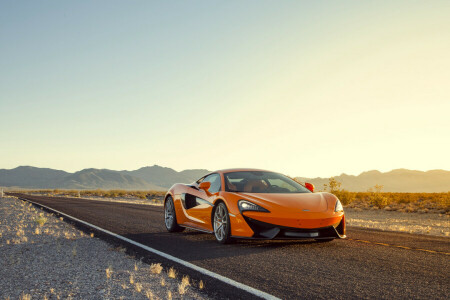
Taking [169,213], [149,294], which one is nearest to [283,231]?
[149,294]

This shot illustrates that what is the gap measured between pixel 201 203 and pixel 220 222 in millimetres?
931

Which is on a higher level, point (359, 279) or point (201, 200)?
point (201, 200)

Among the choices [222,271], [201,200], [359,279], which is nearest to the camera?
[359,279]

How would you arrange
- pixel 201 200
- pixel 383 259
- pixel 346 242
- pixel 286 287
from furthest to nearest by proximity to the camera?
pixel 201 200 → pixel 346 242 → pixel 383 259 → pixel 286 287

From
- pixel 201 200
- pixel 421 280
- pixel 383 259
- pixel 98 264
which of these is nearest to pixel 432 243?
pixel 383 259

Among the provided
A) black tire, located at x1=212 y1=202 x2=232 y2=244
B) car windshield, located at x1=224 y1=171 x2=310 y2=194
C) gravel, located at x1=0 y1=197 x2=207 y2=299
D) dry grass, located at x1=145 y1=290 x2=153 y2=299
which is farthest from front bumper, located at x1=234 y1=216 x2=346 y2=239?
dry grass, located at x1=145 y1=290 x2=153 y2=299

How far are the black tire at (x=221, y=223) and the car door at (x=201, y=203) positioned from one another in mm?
231

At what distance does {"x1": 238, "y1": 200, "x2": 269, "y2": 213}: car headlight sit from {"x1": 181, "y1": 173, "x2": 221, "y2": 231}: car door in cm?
88

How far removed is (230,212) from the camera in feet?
23.9

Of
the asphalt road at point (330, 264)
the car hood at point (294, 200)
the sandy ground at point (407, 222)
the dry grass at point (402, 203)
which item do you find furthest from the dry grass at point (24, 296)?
the dry grass at point (402, 203)

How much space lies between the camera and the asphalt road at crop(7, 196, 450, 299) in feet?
14.4

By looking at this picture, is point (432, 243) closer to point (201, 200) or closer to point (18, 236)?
point (201, 200)

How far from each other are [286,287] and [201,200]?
13.8 ft

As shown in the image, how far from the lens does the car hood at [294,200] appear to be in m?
6.96
